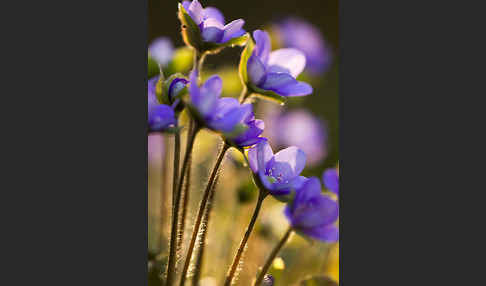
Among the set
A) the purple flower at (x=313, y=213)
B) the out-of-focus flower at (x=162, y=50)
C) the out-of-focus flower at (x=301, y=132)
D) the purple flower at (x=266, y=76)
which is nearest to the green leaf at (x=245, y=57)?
the purple flower at (x=266, y=76)

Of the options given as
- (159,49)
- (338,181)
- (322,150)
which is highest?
(159,49)

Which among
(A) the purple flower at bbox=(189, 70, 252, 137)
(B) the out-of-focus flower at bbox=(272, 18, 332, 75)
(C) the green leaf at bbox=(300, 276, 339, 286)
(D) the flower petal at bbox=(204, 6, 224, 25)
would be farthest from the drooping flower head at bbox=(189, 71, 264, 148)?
(B) the out-of-focus flower at bbox=(272, 18, 332, 75)

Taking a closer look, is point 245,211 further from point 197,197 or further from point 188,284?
point 188,284

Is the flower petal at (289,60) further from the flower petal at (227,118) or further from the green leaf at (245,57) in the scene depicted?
the flower petal at (227,118)

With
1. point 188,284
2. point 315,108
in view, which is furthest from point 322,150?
point 188,284

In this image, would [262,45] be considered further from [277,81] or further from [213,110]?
[213,110]

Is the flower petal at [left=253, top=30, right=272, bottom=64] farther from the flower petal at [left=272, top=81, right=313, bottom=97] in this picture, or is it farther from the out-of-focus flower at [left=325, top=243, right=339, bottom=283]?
the out-of-focus flower at [left=325, top=243, right=339, bottom=283]
